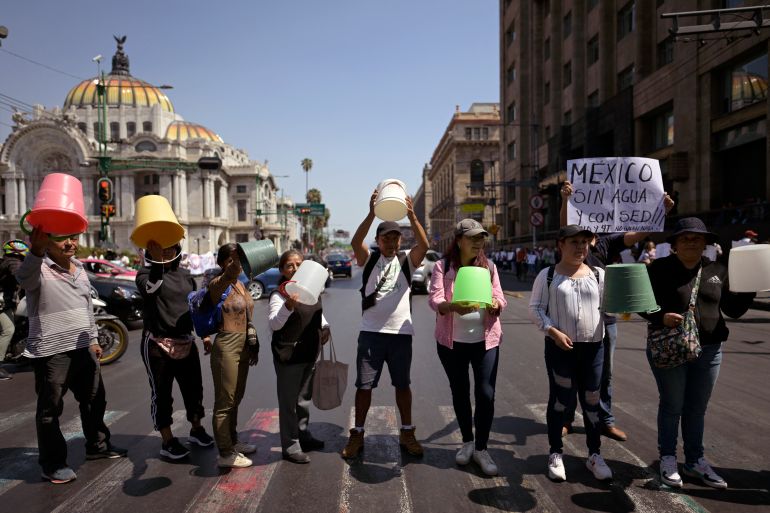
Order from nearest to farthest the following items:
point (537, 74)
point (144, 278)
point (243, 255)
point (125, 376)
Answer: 1. point (243, 255)
2. point (144, 278)
3. point (125, 376)
4. point (537, 74)

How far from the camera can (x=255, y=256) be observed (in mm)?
4145

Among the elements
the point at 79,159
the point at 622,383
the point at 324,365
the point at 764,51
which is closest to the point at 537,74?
the point at 764,51

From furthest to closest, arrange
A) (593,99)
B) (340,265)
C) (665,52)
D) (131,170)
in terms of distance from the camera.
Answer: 1. (131,170)
2. (340,265)
3. (593,99)
4. (665,52)

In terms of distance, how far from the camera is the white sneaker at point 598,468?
3.87 metres

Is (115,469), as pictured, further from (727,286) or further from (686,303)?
(727,286)

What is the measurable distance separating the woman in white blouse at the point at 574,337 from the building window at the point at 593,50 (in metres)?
32.4

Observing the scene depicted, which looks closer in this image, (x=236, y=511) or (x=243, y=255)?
(x=236, y=511)

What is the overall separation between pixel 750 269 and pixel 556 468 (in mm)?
1932

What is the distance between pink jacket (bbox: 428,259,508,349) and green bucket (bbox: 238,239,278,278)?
4.32ft

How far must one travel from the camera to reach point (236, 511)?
3521 millimetres

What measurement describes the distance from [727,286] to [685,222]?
0.58m

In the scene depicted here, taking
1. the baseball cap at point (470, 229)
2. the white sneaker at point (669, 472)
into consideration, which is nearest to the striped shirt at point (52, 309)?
the baseball cap at point (470, 229)

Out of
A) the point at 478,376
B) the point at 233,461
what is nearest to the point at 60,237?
the point at 233,461

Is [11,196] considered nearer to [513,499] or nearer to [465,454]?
[465,454]
